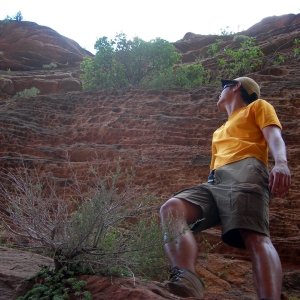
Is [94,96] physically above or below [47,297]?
above

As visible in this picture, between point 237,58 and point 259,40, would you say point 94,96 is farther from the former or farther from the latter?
point 259,40

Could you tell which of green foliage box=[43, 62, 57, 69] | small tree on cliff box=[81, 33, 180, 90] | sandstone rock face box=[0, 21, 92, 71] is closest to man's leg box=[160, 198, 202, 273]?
small tree on cliff box=[81, 33, 180, 90]

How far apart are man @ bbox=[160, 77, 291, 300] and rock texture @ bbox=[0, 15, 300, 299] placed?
180 centimetres

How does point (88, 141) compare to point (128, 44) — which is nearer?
point (88, 141)

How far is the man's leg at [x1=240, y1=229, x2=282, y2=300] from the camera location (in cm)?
246

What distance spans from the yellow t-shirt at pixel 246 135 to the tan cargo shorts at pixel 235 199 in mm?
97

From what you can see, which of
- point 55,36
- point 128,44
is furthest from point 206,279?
point 55,36

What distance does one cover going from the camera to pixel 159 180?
22.6ft

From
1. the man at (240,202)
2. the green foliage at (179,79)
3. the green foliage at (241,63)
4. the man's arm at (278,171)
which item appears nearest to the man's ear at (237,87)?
the man at (240,202)

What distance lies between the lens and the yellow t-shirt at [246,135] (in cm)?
330

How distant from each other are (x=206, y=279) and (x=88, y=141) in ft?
14.1

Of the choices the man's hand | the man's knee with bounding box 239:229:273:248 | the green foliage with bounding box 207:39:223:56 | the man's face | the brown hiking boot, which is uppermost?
the green foliage with bounding box 207:39:223:56

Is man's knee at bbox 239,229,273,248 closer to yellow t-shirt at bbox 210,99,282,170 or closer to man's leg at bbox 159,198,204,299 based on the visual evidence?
man's leg at bbox 159,198,204,299

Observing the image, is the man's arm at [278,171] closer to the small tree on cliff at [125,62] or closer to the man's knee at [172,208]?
the man's knee at [172,208]
